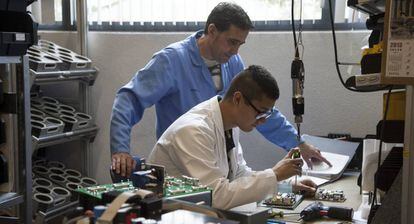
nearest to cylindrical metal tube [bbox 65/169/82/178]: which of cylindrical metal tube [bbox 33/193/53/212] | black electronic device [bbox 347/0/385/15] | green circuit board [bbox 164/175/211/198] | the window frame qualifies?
cylindrical metal tube [bbox 33/193/53/212]

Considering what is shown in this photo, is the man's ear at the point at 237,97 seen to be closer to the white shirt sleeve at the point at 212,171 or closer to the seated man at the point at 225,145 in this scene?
the seated man at the point at 225,145

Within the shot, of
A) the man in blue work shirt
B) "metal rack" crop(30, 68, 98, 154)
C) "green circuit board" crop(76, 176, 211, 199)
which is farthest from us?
"metal rack" crop(30, 68, 98, 154)

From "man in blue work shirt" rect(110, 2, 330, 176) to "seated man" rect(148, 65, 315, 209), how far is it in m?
0.30

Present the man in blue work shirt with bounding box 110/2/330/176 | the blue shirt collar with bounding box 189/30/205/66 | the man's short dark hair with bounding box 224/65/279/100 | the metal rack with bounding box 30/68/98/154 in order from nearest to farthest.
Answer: the man's short dark hair with bounding box 224/65/279/100 → the man in blue work shirt with bounding box 110/2/330/176 → the blue shirt collar with bounding box 189/30/205/66 → the metal rack with bounding box 30/68/98/154

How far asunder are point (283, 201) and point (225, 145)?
0.99 feet

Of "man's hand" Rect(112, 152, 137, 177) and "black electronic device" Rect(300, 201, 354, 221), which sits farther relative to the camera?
"man's hand" Rect(112, 152, 137, 177)

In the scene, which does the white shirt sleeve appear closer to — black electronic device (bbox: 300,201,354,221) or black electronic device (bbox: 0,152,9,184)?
black electronic device (bbox: 300,201,354,221)

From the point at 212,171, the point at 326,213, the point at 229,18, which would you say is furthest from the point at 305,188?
the point at 229,18

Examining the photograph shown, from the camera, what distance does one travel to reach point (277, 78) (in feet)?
8.33

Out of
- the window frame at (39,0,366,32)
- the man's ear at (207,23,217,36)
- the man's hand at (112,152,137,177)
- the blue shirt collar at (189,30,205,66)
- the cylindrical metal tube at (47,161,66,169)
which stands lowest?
the cylindrical metal tube at (47,161,66,169)

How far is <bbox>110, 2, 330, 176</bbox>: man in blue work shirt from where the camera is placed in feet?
6.48

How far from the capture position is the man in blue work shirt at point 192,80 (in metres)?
1.98

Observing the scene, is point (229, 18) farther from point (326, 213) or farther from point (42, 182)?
point (42, 182)

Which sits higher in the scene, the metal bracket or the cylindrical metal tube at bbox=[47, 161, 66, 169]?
the metal bracket
